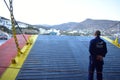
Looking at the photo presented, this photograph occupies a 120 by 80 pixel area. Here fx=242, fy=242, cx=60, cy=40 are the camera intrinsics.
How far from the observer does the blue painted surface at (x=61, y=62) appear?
7836mm

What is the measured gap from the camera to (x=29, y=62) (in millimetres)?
9172

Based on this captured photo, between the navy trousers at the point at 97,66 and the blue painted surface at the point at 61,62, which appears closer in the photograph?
the navy trousers at the point at 97,66

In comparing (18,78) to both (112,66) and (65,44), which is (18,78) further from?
(65,44)

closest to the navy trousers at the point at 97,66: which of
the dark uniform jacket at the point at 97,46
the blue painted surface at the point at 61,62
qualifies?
the dark uniform jacket at the point at 97,46

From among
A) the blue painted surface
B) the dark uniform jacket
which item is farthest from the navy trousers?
the blue painted surface

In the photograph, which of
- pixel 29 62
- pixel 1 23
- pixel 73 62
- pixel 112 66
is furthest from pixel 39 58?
pixel 1 23

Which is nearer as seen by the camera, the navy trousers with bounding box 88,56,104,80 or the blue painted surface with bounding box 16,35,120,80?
the navy trousers with bounding box 88,56,104,80

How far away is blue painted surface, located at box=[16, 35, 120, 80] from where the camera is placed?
7.84m

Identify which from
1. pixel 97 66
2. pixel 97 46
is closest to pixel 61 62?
pixel 97 66

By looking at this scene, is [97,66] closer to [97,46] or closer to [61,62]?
[97,46]

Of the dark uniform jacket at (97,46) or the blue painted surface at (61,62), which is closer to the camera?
the dark uniform jacket at (97,46)

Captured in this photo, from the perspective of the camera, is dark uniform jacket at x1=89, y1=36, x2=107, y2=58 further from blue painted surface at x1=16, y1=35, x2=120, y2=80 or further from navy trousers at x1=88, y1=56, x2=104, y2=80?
blue painted surface at x1=16, y1=35, x2=120, y2=80

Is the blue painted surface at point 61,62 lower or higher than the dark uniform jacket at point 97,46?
lower

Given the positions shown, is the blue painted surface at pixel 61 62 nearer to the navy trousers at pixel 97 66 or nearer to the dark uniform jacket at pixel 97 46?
the navy trousers at pixel 97 66
